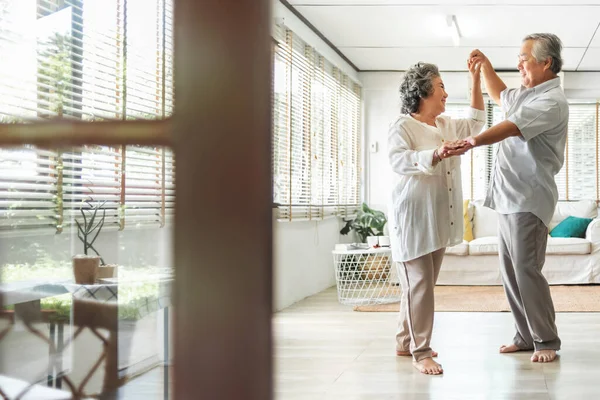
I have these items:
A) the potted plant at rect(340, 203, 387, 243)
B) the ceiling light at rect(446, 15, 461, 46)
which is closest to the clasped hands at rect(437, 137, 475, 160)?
the ceiling light at rect(446, 15, 461, 46)

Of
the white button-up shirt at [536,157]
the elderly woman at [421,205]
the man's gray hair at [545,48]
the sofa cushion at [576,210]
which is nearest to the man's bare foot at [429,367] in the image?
the elderly woman at [421,205]

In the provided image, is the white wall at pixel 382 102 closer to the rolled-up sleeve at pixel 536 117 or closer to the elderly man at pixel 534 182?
the elderly man at pixel 534 182

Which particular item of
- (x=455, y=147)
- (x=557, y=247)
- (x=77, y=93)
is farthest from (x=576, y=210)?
(x=77, y=93)

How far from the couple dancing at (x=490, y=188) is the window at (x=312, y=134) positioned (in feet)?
4.78

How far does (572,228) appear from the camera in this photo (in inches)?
282

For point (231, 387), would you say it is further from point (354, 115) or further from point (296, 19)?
point (354, 115)

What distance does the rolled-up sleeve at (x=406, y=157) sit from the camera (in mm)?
2982

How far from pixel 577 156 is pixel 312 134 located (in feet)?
12.0

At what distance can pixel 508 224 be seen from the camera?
3381 mm

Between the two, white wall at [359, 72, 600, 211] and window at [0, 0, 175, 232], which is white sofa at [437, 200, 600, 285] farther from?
window at [0, 0, 175, 232]

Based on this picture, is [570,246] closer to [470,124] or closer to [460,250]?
[460,250]

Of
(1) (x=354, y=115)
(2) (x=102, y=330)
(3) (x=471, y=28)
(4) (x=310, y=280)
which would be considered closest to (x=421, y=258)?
(2) (x=102, y=330)

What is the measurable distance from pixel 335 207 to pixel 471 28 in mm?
2096

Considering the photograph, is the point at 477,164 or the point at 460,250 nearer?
the point at 460,250
